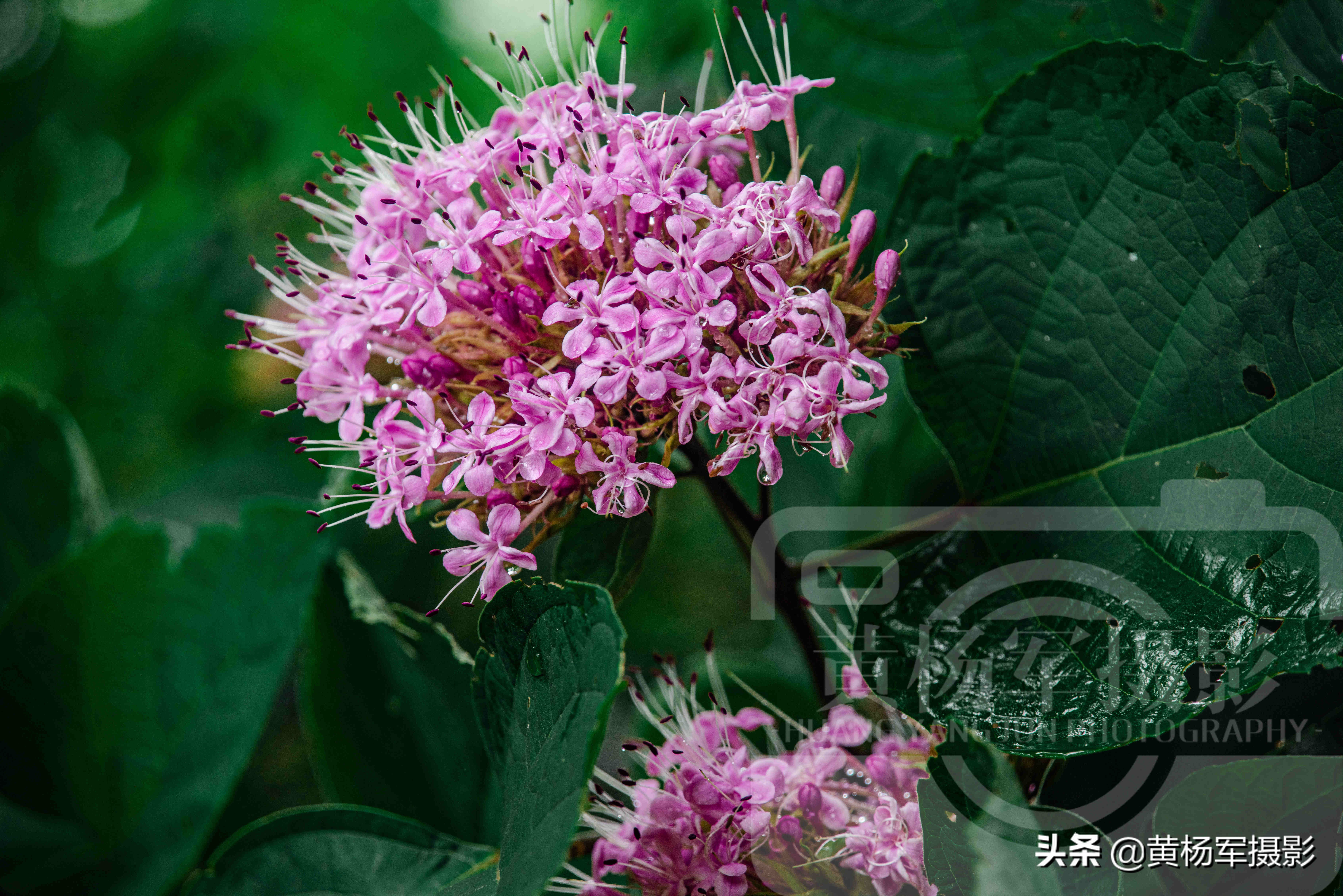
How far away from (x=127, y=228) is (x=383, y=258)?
1.34 m

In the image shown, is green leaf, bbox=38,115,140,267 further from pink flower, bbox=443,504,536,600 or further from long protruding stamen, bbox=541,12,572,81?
pink flower, bbox=443,504,536,600

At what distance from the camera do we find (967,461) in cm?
70

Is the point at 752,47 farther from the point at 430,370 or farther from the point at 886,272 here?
the point at 430,370

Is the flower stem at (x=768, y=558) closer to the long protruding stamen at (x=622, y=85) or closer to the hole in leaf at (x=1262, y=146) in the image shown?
the long protruding stamen at (x=622, y=85)

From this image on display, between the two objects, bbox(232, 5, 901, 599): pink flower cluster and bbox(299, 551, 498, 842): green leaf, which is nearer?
bbox(232, 5, 901, 599): pink flower cluster

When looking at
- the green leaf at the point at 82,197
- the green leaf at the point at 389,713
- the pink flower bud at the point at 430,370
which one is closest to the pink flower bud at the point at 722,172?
the pink flower bud at the point at 430,370

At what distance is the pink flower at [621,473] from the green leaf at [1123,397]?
22 cm

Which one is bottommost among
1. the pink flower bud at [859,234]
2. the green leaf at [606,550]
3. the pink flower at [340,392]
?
the green leaf at [606,550]

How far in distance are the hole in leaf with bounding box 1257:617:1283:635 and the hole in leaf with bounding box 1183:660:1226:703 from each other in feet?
0.10

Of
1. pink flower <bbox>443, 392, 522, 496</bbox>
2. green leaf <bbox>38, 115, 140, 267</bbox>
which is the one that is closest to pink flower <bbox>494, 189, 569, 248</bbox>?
pink flower <bbox>443, 392, 522, 496</bbox>

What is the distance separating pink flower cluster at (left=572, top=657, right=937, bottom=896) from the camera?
0.61 meters

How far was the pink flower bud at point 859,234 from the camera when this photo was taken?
1.97ft

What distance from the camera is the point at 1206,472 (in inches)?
23.1

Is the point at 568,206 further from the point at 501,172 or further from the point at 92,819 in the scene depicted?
the point at 92,819
